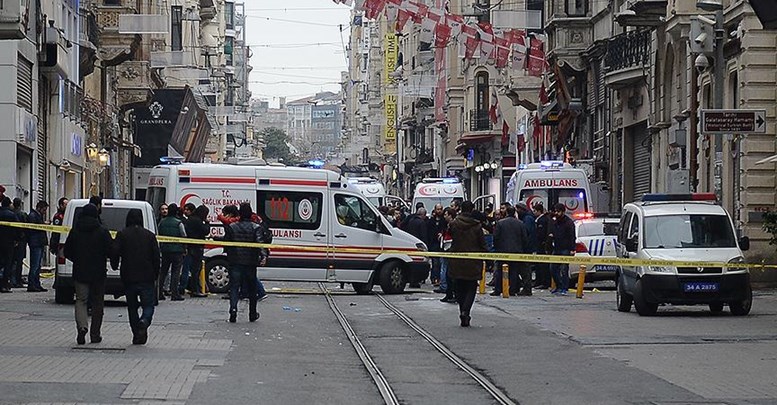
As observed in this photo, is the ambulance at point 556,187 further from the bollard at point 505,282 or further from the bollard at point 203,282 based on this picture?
the bollard at point 203,282

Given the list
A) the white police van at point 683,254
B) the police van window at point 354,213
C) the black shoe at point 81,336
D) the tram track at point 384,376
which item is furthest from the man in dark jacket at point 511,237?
the black shoe at point 81,336

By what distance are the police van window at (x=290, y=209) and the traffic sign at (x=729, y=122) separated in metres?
7.96

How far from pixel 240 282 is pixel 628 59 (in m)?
24.3

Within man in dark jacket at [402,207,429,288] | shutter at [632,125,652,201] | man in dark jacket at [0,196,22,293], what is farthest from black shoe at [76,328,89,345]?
shutter at [632,125,652,201]

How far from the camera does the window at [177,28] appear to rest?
3049 inches

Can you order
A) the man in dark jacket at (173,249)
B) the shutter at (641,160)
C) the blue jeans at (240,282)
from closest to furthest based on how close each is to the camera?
1. the blue jeans at (240,282)
2. the man in dark jacket at (173,249)
3. the shutter at (641,160)

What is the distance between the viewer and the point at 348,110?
195 meters

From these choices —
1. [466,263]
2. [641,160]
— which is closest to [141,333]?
[466,263]

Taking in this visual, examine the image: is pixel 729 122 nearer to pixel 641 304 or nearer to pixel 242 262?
pixel 641 304

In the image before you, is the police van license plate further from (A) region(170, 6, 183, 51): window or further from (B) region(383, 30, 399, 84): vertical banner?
(B) region(383, 30, 399, 84): vertical banner

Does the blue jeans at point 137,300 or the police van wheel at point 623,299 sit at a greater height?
the blue jeans at point 137,300

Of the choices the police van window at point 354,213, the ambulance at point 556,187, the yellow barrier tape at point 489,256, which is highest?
the ambulance at point 556,187

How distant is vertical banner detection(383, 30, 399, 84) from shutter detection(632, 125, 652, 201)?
7383cm

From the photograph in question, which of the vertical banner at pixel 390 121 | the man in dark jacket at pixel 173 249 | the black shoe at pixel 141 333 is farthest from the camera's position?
the vertical banner at pixel 390 121
